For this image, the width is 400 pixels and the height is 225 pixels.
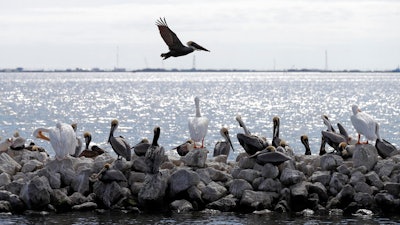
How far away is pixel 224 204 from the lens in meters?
20.9

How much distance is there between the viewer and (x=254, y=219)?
20.2 m

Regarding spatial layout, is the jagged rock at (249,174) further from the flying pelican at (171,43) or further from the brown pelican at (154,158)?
the flying pelican at (171,43)

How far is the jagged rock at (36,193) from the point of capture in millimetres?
20750

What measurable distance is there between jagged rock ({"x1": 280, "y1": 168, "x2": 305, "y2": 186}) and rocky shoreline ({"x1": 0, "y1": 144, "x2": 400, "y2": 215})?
24mm

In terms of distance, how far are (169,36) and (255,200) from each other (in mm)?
4901

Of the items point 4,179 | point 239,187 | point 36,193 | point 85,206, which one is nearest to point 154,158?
point 85,206

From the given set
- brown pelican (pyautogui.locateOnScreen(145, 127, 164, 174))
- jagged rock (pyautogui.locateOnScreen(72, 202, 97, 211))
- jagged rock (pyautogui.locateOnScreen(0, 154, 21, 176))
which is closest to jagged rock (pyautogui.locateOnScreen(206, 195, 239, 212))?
brown pelican (pyautogui.locateOnScreen(145, 127, 164, 174))

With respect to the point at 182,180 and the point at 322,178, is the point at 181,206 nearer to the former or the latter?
the point at 182,180

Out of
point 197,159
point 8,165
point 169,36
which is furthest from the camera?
point 8,165

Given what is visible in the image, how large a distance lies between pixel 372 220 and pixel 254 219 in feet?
8.93

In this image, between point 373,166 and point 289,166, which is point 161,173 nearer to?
point 289,166

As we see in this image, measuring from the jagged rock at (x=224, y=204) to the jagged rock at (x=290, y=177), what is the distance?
1.28 meters

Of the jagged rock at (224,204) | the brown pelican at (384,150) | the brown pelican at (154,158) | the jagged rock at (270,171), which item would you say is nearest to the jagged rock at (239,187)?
the jagged rock at (224,204)

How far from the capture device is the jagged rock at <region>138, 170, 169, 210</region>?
21.0 metres
